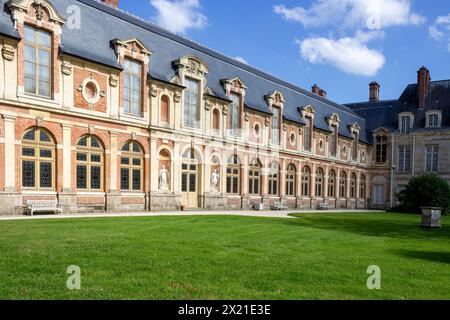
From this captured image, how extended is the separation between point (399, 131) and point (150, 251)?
138 ft

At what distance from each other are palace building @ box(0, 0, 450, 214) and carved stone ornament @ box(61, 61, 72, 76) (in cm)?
5

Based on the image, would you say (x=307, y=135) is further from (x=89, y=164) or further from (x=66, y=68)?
(x=66, y=68)

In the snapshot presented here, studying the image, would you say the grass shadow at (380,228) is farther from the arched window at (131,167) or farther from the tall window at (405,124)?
the tall window at (405,124)

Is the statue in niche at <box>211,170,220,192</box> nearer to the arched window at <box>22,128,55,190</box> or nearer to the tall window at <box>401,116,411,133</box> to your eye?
the arched window at <box>22,128,55,190</box>

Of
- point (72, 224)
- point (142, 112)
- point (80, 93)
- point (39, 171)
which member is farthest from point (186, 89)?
point (72, 224)

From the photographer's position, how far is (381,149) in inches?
1797

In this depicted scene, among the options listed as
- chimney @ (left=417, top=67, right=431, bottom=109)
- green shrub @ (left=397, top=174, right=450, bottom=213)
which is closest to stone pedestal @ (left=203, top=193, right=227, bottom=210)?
green shrub @ (left=397, top=174, right=450, bottom=213)

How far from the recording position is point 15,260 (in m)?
6.97

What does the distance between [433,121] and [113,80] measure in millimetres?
35815

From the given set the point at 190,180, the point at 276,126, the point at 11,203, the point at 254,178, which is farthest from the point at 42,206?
the point at 276,126

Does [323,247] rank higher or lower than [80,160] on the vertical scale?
lower

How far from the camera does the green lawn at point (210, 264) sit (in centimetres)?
555

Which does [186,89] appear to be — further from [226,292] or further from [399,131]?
[399,131]

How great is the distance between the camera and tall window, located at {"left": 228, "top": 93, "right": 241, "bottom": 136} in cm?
2814
